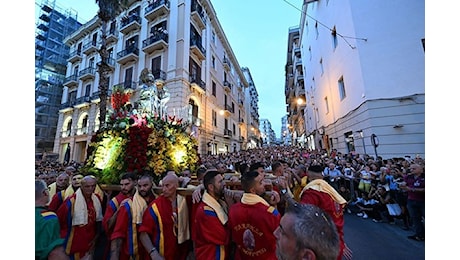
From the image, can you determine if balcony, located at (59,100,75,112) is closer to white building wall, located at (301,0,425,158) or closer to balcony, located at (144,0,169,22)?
balcony, located at (144,0,169,22)

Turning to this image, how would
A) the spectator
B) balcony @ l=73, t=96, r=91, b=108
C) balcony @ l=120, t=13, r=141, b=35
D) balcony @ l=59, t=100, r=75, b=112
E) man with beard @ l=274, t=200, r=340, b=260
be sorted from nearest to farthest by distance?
man with beard @ l=274, t=200, r=340, b=260
the spectator
balcony @ l=120, t=13, r=141, b=35
balcony @ l=73, t=96, r=91, b=108
balcony @ l=59, t=100, r=75, b=112

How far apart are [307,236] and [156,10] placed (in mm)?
19886

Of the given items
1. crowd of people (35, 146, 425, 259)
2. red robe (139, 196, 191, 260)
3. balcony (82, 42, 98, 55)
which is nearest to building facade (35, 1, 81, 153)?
balcony (82, 42, 98, 55)

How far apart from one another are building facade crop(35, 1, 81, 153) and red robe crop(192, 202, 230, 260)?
34.6 meters

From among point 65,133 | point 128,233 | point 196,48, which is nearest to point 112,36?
point 196,48

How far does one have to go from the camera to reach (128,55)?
1689 cm

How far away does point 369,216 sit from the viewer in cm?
547

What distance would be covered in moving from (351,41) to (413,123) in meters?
4.60

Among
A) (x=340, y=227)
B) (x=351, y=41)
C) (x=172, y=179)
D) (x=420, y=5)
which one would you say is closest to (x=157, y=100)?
(x=172, y=179)

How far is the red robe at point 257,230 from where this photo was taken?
1749 millimetres

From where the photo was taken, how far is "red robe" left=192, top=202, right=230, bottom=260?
69.4 inches

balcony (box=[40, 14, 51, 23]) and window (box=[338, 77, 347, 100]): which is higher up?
balcony (box=[40, 14, 51, 23])

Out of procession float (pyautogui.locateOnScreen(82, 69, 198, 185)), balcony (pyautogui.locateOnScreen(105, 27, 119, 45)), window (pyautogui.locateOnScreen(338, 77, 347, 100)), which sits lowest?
procession float (pyautogui.locateOnScreen(82, 69, 198, 185))
